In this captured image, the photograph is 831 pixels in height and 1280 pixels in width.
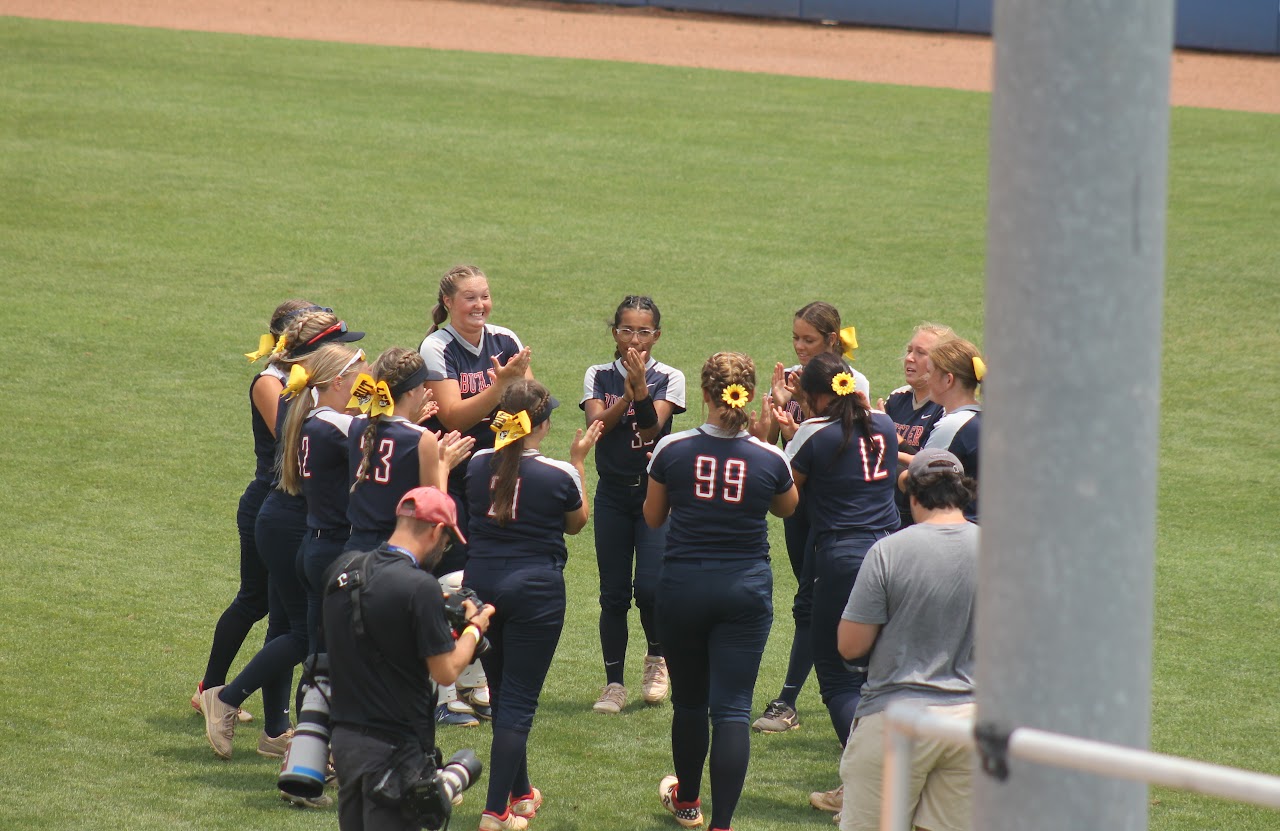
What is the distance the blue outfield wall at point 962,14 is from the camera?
2247 cm

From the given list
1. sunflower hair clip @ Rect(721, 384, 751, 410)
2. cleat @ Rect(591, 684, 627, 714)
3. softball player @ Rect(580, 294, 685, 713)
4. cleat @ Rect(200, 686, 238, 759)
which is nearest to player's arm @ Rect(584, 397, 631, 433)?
softball player @ Rect(580, 294, 685, 713)

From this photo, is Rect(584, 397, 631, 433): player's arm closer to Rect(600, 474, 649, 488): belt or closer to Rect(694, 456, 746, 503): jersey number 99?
Rect(600, 474, 649, 488): belt

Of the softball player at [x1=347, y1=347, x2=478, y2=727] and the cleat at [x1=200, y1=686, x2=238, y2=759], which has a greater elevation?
the softball player at [x1=347, y1=347, x2=478, y2=727]

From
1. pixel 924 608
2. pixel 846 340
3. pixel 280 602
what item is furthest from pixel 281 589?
pixel 924 608

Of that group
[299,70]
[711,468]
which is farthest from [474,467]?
[299,70]

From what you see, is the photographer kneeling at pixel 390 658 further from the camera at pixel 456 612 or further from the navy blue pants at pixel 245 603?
the navy blue pants at pixel 245 603

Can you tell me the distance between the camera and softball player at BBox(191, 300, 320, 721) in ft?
20.1

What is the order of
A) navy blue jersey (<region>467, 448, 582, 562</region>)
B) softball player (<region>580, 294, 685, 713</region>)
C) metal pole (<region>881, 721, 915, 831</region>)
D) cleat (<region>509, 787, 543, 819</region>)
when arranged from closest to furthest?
metal pole (<region>881, 721, 915, 831</region>), navy blue jersey (<region>467, 448, 582, 562</region>), cleat (<region>509, 787, 543, 819</region>), softball player (<region>580, 294, 685, 713</region>)

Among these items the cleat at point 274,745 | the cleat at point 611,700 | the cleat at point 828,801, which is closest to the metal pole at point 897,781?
the cleat at point 828,801

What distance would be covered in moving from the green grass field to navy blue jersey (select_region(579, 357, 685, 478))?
3.89 feet

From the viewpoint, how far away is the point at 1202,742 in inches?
Answer: 249

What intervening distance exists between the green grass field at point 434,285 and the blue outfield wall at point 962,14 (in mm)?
3205

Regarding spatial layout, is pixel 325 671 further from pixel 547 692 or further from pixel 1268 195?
pixel 1268 195

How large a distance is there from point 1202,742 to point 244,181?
1267cm
